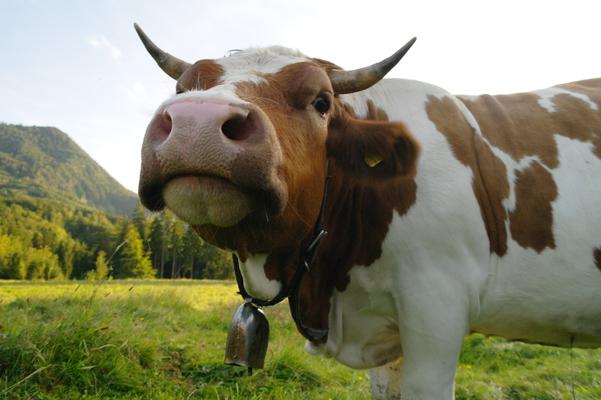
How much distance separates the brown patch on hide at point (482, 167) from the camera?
2469mm

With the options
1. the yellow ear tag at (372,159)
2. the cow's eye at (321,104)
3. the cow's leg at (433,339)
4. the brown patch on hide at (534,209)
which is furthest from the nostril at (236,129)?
the brown patch on hide at (534,209)

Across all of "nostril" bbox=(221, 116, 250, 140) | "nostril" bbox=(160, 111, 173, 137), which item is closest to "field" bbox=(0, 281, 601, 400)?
"nostril" bbox=(160, 111, 173, 137)

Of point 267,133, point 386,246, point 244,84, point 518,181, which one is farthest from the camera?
point 518,181

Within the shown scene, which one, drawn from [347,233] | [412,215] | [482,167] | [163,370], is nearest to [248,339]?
[347,233]

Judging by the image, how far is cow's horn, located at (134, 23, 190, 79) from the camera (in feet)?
10.00

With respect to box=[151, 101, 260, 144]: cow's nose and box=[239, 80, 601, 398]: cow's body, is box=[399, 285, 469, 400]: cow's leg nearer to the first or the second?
box=[239, 80, 601, 398]: cow's body

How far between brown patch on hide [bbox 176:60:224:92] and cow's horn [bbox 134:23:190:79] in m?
0.72

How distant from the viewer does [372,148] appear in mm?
2410

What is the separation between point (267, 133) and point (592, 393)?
17.4 feet

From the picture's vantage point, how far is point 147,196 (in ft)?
6.17

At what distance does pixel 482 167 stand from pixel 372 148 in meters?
0.68

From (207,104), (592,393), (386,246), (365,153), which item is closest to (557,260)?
(386,246)

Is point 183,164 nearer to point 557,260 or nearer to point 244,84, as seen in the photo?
point 244,84

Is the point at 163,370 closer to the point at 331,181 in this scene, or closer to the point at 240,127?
the point at 331,181
